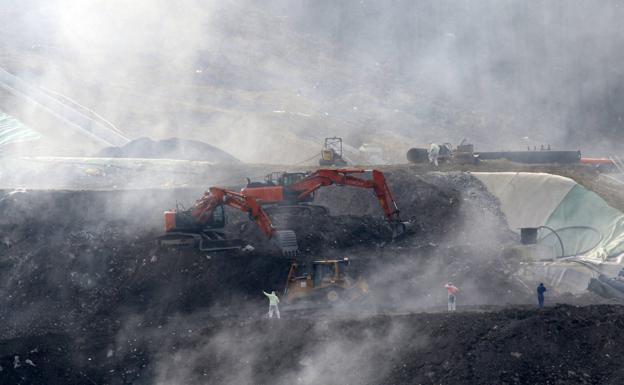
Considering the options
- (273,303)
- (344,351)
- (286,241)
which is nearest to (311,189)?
(286,241)

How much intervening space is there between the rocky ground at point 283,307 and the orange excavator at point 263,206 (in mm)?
606

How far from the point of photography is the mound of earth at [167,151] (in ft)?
112

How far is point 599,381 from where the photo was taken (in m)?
12.2

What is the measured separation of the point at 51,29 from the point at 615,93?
135 ft

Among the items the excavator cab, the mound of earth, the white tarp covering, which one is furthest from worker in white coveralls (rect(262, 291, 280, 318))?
the mound of earth

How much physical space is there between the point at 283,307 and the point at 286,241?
2.32 meters

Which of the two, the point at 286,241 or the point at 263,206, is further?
the point at 263,206

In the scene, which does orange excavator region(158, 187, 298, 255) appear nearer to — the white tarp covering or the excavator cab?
the excavator cab

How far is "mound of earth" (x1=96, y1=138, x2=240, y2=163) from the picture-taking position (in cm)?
3416

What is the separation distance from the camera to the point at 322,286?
18.2 meters

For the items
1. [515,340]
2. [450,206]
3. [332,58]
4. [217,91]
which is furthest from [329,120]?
[515,340]

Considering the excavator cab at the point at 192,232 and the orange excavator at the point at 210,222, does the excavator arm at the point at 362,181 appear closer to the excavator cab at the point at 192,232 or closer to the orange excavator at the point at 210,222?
the orange excavator at the point at 210,222

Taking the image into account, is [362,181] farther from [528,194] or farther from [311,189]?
[528,194]

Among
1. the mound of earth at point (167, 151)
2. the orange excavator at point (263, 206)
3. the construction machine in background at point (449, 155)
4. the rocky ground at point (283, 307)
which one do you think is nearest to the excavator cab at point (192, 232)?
the orange excavator at point (263, 206)
